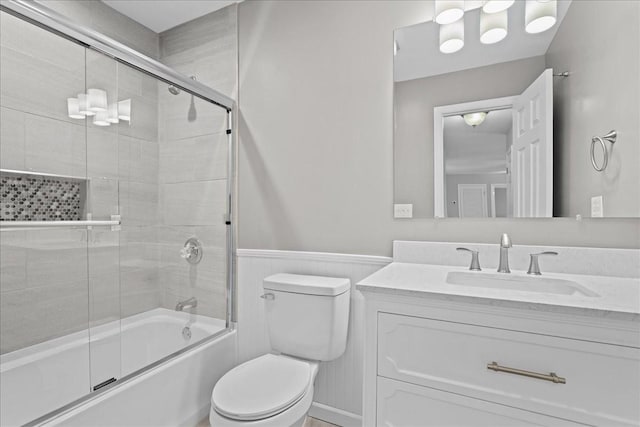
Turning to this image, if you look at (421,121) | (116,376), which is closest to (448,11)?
(421,121)

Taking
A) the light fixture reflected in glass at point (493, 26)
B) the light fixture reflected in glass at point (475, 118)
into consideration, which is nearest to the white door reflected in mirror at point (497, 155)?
the light fixture reflected in glass at point (475, 118)

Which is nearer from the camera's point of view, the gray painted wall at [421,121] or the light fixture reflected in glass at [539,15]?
the light fixture reflected in glass at [539,15]

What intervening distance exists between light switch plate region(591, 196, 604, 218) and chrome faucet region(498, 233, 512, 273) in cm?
33

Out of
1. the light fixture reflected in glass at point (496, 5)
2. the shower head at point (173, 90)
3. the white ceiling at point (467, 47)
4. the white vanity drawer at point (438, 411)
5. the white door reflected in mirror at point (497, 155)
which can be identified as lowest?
the white vanity drawer at point (438, 411)

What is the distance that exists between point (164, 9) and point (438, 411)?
2593 millimetres

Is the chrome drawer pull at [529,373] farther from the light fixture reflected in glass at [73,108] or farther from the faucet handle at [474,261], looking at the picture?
the light fixture reflected in glass at [73,108]

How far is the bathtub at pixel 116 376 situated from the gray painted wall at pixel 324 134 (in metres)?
0.66

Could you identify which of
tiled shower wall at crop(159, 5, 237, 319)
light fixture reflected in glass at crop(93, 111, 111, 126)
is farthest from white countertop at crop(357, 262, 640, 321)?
light fixture reflected in glass at crop(93, 111, 111, 126)

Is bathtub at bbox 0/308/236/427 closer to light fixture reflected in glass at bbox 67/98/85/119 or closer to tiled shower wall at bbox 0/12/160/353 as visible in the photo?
tiled shower wall at bbox 0/12/160/353

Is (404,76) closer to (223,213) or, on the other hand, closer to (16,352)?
(223,213)

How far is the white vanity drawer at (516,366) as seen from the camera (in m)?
0.81

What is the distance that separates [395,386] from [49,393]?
51.3 inches

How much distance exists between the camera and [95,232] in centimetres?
140

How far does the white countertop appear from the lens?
0.82 meters
